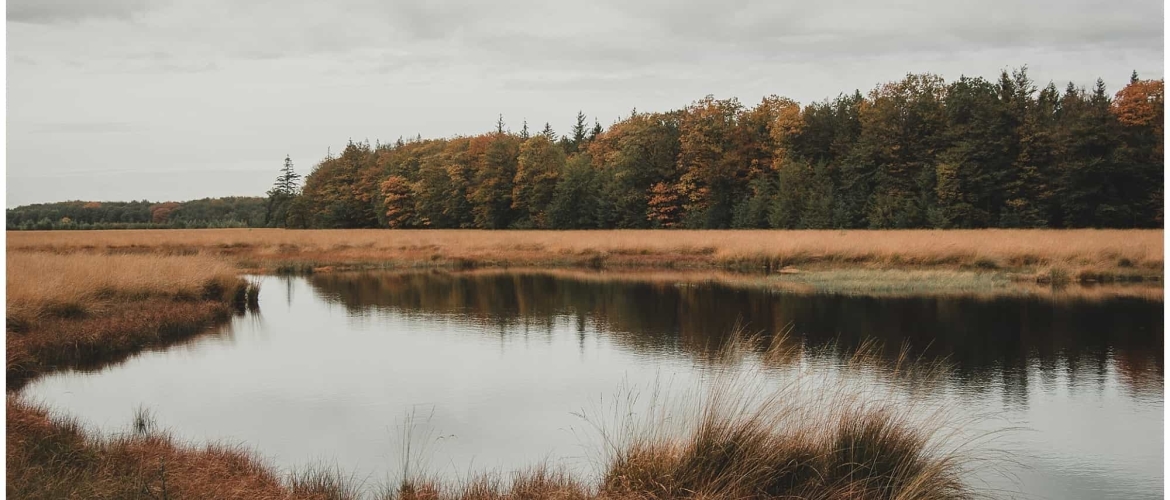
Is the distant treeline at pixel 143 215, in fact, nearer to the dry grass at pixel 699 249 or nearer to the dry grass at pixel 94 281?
the dry grass at pixel 699 249

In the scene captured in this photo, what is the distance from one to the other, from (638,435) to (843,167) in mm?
44197

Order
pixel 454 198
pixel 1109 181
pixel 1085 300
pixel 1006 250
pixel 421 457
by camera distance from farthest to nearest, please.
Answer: pixel 454 198 → pixel 1109 181 → pixel 1006 250 → pixel 1085 300 → pixel 421 457

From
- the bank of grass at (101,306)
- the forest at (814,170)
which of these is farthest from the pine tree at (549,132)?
the bank of grass at (101,306)

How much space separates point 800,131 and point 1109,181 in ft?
67.1

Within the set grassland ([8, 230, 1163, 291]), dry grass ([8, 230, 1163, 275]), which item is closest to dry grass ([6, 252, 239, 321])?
grassland ([8, 230, 1163, 291])

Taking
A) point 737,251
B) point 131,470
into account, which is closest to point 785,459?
point 131,470

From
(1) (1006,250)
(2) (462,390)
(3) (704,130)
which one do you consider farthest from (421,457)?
(3) (704,130)

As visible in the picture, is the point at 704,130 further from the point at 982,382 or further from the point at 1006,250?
the point at 982,382

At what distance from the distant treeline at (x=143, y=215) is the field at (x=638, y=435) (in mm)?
20421

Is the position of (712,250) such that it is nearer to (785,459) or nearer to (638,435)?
(638,435)

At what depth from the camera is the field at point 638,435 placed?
5.99 m

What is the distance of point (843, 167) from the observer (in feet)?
160

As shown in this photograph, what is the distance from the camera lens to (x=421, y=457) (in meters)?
7.58

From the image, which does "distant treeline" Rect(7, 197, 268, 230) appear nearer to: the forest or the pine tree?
the forest
